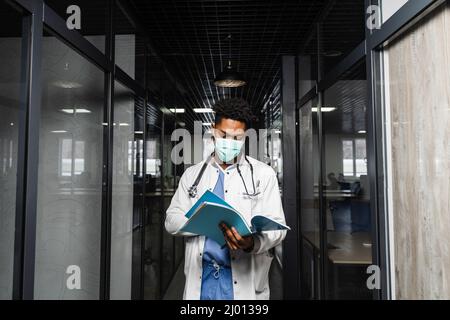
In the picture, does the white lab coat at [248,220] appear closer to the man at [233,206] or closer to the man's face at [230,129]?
the man at [233,206]

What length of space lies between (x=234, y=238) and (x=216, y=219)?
14 centimetres

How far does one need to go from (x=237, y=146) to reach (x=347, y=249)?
4.96 ft

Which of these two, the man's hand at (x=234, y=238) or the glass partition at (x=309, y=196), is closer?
the man's hand at (x=234, y=238)

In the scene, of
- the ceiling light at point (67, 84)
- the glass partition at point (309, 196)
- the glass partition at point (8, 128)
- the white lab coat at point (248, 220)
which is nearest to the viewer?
the glass partition at point (8, 128)

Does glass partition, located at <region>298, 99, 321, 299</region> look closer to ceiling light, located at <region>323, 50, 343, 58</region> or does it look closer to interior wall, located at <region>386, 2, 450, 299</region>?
ceiling light, located at <region>323, 50, 343, 58</region>

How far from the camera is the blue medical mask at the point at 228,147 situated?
5.67ft

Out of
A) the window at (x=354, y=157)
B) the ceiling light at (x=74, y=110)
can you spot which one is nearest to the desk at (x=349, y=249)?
the window at (x=354, y=157)

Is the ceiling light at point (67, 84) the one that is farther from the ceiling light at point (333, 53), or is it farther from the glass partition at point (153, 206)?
the ceiling light at point (333, 53)

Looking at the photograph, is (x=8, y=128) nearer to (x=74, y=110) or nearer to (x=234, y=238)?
(x=74, y=110)

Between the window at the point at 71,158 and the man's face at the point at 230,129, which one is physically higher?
the man's face at the point at 230,129

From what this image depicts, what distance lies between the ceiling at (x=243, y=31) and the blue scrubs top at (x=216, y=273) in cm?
150

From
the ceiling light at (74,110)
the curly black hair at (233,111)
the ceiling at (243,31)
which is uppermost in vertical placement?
the ceiling at (243,31)

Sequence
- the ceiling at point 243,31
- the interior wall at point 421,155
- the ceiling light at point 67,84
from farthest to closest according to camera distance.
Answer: the ceiling at point 243,31, the ceiling light at point 67,84, the interior wall at point 421,155
